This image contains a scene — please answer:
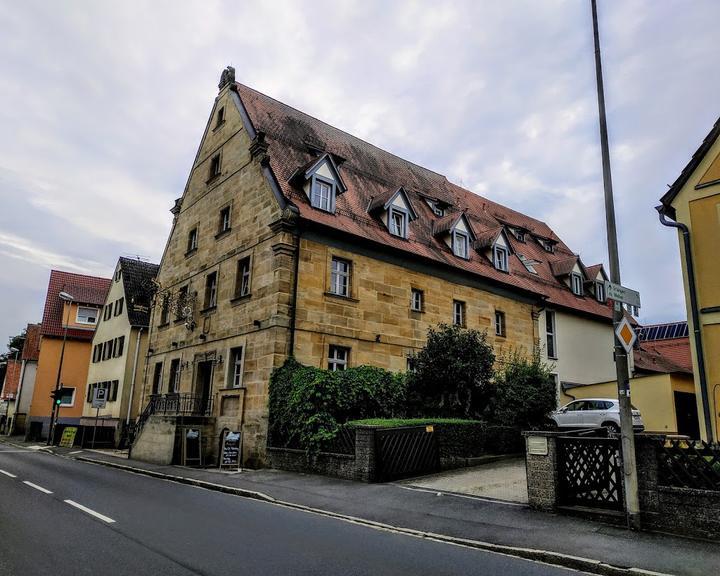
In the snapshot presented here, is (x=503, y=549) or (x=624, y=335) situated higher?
(x=624, y=335)

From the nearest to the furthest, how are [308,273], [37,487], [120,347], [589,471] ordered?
[589,471], [37,487], [308,273], [120,347]

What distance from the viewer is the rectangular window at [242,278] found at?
70.1 feet

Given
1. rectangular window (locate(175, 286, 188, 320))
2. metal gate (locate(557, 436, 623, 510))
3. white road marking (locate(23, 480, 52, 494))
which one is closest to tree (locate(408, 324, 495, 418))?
metal gate (locate(557, 436, 623, 510))

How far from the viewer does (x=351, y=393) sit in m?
17.2

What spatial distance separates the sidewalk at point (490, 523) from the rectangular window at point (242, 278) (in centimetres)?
789

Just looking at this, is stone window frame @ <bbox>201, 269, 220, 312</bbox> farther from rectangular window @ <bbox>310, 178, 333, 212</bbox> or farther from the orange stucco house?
the orange stucco house

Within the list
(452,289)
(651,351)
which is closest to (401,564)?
(452,289)

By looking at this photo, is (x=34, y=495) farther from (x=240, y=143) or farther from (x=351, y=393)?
(x=240, y=143)

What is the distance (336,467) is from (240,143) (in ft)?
46.9

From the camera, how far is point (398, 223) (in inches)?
941

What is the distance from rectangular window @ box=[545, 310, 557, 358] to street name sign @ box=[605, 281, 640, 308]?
65.7 ft

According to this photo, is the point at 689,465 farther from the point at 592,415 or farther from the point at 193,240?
the point at 193,240

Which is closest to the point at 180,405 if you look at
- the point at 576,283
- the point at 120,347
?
the point at 120,347

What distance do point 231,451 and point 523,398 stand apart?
10425mm
